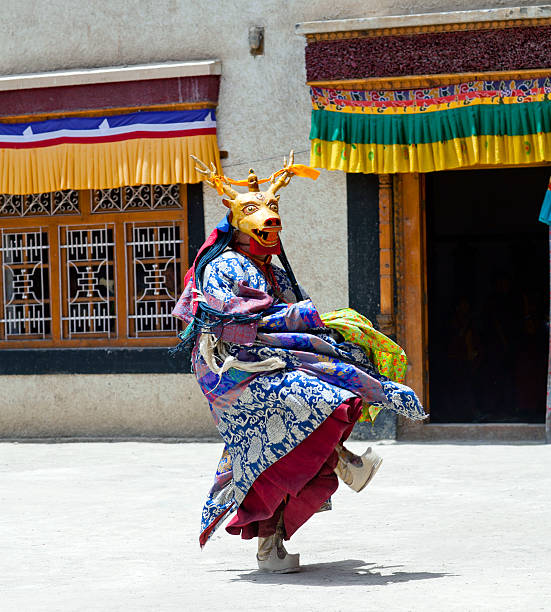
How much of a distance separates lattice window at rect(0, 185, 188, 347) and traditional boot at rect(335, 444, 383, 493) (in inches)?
238

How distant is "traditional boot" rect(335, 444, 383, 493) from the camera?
5.65 meters

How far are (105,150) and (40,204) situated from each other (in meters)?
1.00

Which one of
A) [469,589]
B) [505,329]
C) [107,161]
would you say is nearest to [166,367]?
[107,161]

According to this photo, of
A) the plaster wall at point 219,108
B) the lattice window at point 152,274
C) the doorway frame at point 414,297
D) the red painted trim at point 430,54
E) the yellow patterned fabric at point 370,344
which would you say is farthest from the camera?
the lattice window at point 152,274

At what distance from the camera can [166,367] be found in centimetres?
1154

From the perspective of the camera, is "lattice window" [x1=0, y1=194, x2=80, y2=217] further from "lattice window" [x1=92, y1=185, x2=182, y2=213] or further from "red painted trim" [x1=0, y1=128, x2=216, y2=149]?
"red painted trim" [x1=0, y1=128, x2=216, y2=149]

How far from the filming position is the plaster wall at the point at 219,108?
11.0m

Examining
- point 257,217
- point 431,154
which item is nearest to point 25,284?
point 431,154

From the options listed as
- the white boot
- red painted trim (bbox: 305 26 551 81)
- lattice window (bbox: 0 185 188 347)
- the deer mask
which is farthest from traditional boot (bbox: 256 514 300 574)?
lattice window (bbox: 0 185 188 347)

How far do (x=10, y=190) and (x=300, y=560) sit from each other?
22.1 feet

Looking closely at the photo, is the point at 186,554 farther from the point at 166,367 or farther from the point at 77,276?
the point at 77,276

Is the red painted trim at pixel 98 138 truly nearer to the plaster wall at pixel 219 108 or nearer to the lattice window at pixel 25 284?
the plaster wall at pixel 219 108

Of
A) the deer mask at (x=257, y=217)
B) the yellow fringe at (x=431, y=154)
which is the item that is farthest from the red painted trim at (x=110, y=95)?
the deer mask at (x=257, y=217)

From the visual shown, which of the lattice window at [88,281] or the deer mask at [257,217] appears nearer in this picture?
the deer mask at [257,217]
